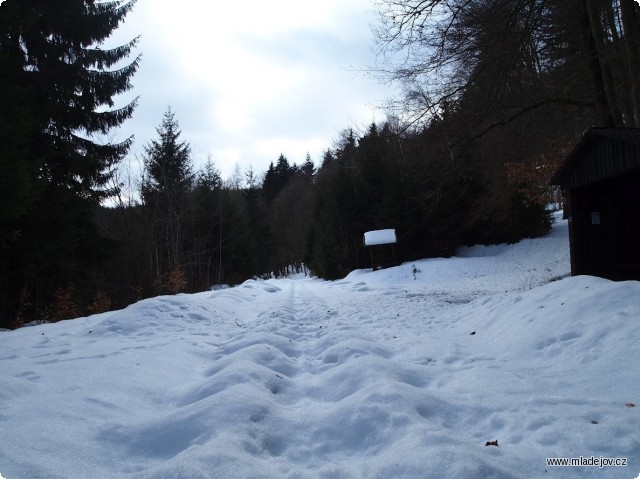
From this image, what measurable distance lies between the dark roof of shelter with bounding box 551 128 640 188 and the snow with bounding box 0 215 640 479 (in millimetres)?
2838

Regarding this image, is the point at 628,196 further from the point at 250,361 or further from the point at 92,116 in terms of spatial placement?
the point at 92,116

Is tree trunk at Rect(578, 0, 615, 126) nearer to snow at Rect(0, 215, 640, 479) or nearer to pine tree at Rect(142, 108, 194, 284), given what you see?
snow at Rect(0, 215, 640, 479)

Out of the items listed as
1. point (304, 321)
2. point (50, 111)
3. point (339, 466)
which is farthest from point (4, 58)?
point (339, 466)

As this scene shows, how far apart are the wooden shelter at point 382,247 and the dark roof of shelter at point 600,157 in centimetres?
1447

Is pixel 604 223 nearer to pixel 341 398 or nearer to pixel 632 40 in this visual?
pixel 632 40

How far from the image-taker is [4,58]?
394 inches

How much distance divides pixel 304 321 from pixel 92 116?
474 inches

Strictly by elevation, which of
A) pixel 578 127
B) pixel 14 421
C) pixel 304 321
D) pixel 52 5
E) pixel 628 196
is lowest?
pixel 304 321

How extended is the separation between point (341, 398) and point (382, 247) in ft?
79.9

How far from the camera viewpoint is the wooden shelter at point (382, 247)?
24.5 m

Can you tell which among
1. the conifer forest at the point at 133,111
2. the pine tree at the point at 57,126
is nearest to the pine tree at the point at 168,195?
the conifer forest at the point at 133,111

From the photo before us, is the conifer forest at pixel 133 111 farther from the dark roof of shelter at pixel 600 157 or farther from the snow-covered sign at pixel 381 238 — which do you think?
the snow-covered sign at pixel 381 238

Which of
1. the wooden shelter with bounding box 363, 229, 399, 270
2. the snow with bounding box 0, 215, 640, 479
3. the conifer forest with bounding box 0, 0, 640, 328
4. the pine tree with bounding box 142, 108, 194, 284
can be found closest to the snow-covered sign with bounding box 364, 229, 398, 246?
the wooden shelter with bounding box 363, 229, 399, 270

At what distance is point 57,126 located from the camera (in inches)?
562
